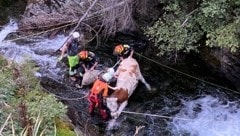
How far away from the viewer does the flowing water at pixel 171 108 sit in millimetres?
8859

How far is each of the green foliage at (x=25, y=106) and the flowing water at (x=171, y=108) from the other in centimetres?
202

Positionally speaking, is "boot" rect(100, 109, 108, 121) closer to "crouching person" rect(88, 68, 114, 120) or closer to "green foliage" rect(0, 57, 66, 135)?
"crouching person" rect(88, 68, 114, 120)

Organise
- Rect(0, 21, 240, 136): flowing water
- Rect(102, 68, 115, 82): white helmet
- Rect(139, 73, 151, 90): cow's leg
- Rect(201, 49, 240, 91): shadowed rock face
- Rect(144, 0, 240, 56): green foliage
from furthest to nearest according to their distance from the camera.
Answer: Rect(139, 73, 151, 90): cow's leg → Rect(201, 49, 240, 91): shadowed rock face → Rect(102, 68, 115, 82): white helmet → Rect(0, 21, 240, 136): flowing water → Rect(144, 0, 240, 56): green foliage

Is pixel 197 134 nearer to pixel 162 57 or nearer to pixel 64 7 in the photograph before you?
pixel 162 57

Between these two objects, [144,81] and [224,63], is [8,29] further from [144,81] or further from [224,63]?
[224,63]

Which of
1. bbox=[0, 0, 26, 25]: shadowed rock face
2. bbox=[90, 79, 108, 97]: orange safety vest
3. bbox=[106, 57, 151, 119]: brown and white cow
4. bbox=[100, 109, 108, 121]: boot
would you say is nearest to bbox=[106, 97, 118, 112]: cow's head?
bbox=[106, 57, 151, 119]: brown and white cow

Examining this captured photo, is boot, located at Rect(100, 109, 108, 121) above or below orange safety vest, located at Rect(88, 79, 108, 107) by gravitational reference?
below

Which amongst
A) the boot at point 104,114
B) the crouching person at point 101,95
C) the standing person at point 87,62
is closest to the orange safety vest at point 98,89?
the crouching person at point 101,95

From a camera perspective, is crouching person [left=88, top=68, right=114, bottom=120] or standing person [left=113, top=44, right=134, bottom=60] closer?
crouching person [left=88, top=68, right=114, bottom=120]

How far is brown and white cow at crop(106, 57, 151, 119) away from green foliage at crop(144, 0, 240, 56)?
98 centimetres

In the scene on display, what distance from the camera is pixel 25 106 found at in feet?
18.3

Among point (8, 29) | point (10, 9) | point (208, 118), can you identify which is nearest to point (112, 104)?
point (208, 118)

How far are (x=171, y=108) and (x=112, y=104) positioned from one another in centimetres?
148

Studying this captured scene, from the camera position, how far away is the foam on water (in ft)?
28.7
